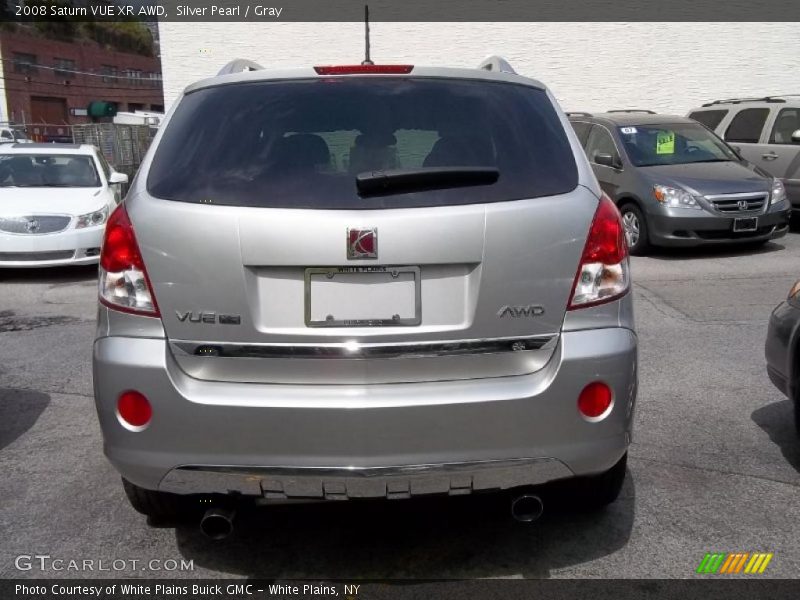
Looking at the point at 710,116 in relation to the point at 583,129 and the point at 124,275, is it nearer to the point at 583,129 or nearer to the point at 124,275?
the point at 583,129

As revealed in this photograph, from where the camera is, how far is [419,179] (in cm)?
284

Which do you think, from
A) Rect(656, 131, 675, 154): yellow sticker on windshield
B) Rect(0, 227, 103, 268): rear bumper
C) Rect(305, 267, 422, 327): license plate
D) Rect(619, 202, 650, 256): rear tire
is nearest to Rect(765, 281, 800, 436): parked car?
Rect(305, 267, 422, 327): license plate

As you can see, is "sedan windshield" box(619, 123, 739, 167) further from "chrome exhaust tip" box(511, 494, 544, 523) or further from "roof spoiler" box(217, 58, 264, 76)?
"chrome exhaust tip" box(511, 494, 544, 523)

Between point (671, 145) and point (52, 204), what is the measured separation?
8.14m

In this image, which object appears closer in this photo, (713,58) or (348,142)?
(348,142)

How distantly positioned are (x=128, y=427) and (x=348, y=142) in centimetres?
127

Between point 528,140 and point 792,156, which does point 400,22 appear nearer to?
point 792,156

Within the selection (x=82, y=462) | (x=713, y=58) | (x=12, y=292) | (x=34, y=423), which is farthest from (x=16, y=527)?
(x=713, y=58)

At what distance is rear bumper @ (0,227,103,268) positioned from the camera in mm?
9703

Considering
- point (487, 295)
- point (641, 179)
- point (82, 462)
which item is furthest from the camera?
point (641, 179)

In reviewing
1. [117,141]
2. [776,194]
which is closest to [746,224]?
[776,194]

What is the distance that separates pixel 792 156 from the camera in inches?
484

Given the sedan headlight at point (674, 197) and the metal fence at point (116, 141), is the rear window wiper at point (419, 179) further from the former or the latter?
the metal fence at point (116, 141)

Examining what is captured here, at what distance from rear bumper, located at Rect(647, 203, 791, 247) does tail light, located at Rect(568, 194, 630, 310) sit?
308 inches
